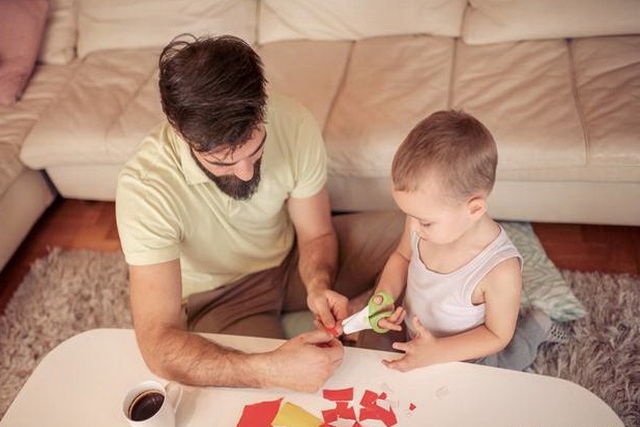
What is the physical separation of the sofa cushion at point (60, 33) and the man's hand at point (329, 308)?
6.54 ft

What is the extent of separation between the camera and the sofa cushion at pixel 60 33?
250cm

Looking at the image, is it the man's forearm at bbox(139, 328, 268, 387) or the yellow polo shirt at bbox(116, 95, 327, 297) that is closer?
the man's forearm at bbox(139, 328, 268, 387)

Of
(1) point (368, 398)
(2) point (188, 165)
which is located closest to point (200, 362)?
(1) point (368, 398)

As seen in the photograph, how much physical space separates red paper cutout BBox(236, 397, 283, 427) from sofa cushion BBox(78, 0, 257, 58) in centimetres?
175

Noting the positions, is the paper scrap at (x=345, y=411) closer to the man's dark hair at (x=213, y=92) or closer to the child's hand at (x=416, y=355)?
the child's hand at (x=416, y=355)

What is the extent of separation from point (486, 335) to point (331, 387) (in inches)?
13.3

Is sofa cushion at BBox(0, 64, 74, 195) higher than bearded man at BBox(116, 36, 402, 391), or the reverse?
bearded man at BBox(116, 36, 402, 391)

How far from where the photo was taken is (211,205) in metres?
1.32

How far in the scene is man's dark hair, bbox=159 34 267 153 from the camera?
1.02 m

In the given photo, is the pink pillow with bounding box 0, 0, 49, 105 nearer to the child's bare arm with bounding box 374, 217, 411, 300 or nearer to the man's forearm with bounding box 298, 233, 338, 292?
the man's forearm with bounding box 298, 233, 338, 292

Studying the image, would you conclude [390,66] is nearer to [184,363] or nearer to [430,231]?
[430,231]

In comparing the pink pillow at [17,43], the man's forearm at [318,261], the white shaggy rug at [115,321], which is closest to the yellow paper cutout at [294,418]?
the man's forearm at [318,261]

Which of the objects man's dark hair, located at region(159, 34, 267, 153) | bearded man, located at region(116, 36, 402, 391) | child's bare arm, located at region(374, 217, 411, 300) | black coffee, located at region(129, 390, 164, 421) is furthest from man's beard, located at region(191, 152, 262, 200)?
black coffee, located at region(129, 390, 164, 421)

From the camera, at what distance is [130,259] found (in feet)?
3.96
